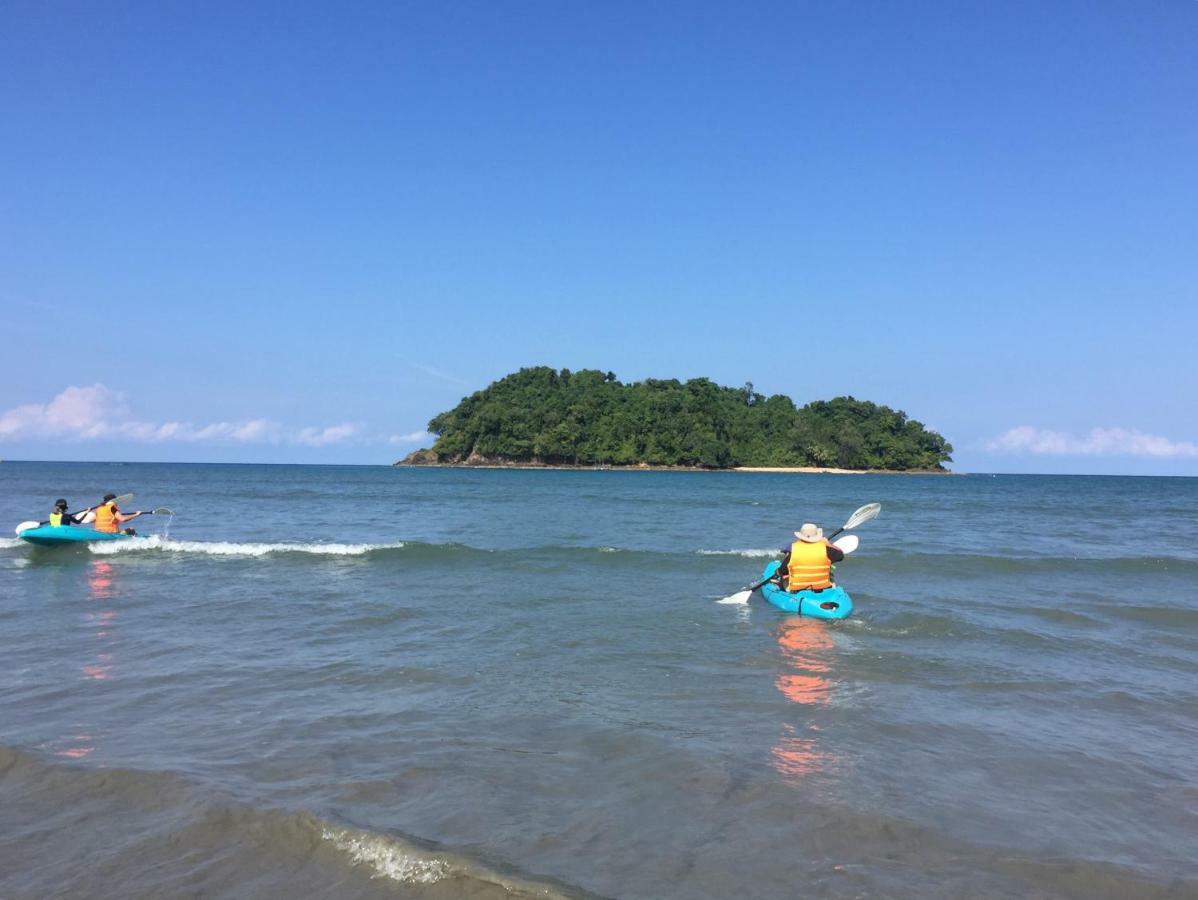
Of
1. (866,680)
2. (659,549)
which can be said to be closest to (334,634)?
(866,680)

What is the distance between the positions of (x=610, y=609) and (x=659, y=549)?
30.0 feet

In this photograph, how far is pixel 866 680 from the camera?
28.2 feet

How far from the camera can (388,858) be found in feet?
14.4

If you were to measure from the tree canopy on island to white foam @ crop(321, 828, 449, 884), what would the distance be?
400 feet

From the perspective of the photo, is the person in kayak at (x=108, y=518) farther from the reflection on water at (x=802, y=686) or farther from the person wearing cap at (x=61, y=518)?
the reflection on water at (x=802, y=686)

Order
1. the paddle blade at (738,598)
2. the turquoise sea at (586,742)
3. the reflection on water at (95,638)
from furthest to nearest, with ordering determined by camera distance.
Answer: the paddle blade at (738,598) → the reflection on water at (95,638) → the turquoise sea at (586,742)

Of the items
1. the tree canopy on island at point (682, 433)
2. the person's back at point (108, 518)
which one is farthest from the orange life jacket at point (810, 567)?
the tree canopy on island at point (682, 433)

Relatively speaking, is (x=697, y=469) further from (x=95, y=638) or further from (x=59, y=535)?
(x=95, y=638)

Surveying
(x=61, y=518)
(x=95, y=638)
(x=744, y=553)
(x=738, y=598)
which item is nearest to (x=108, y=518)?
(x=61, y=518)

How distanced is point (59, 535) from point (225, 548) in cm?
380

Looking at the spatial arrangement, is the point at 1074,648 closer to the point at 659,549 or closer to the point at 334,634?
the point at 334,634

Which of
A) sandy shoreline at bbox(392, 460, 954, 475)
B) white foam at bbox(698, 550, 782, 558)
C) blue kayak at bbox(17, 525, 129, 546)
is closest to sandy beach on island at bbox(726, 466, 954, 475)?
sandy shoreline at bbox(392, 460, 954, 475)

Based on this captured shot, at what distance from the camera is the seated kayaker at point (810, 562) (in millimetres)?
12633

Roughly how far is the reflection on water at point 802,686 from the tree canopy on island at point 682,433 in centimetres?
11485
